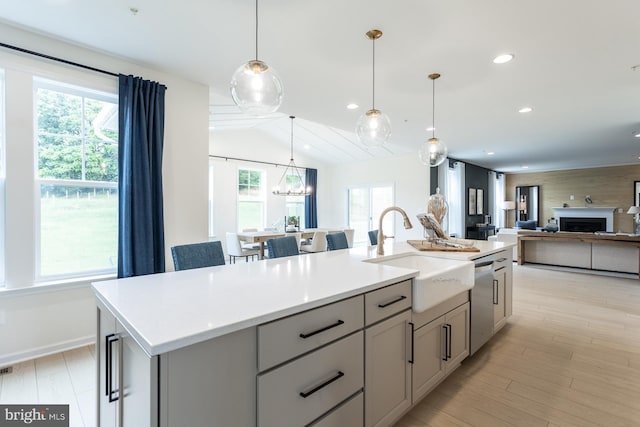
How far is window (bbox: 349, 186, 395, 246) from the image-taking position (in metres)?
8.61

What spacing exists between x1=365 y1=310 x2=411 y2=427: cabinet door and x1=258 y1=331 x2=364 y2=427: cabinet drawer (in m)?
0.08

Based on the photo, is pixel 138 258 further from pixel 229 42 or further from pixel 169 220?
pixel 229 42

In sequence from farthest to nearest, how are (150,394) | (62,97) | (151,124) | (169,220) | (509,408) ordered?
(169,220) → (151,124) → (62,97) → (509,408) → (150,394)

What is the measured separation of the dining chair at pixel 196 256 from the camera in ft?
6.70

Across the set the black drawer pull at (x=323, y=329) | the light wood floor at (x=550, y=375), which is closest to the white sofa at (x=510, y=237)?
the light wood floor at (x=550, y=375)

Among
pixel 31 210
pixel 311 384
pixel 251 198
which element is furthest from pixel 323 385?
pixel 251 198

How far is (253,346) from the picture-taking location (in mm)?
1042

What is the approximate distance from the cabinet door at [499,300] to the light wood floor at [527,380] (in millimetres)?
151

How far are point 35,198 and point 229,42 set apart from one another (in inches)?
85.6

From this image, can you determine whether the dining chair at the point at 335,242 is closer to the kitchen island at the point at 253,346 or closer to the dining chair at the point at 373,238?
the dining chair at the point at 373,238

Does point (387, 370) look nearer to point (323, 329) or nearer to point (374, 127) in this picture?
point (323, 329)

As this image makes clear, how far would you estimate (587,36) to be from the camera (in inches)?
97.0

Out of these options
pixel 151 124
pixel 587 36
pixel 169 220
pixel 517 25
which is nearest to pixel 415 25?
pixel 517 25

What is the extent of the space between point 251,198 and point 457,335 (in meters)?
6.61
